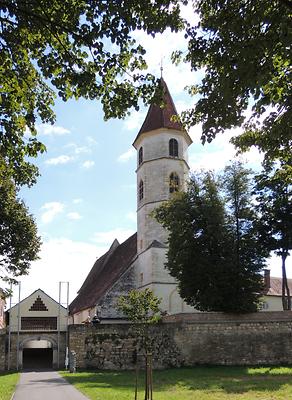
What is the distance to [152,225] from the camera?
41.3 metres

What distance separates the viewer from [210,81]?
30.1ft

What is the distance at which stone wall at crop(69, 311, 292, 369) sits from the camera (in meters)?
28.7

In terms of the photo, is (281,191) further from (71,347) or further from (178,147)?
(71,347)

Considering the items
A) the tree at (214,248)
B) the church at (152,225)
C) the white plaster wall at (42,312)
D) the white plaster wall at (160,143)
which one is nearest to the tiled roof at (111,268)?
the church at (152,225)

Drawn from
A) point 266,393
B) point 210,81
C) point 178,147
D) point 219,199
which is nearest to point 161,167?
point 178,147

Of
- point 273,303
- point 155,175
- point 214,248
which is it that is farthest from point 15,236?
point 273,303

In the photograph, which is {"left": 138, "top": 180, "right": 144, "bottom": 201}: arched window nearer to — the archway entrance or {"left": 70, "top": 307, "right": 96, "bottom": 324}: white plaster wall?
{"left": 70, "top": 307, "right": 96, "bottom": 324}: white plaster wall

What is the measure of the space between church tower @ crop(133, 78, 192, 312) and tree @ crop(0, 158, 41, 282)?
1327 centimetres

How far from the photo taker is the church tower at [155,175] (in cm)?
4084

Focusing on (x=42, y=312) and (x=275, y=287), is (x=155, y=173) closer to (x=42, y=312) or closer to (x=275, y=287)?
(x=42, y=312)

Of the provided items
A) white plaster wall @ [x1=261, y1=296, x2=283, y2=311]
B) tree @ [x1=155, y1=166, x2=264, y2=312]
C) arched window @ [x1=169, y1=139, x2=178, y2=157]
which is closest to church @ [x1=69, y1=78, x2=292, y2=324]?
arched window @ [x1=169, y1=139, x2=178, y2=157]

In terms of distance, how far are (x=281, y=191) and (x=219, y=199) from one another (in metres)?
4.98

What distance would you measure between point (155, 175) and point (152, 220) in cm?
409

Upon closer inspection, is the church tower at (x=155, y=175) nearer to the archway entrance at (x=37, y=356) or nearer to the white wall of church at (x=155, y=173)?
the white wall of church at (x=155, y=173)
